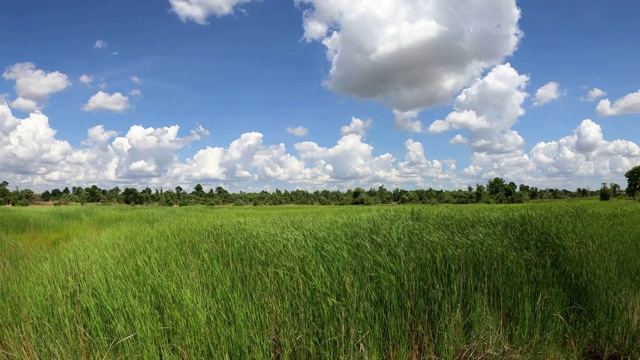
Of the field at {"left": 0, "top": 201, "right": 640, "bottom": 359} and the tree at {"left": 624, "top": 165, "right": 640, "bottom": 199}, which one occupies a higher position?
the tree at {"left": 624, "top": 165, "right": 640, "bottom": 199}

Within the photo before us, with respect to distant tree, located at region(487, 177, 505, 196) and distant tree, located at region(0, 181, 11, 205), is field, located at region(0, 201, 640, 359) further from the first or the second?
distant tree, located at region(0, 181, 11, 205)

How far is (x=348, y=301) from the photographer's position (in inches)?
159

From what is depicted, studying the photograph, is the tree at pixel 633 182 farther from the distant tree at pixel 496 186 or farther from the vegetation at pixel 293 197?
the distant tree at pixel 496 186

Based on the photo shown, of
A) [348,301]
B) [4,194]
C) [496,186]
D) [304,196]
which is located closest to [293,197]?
[304,196]

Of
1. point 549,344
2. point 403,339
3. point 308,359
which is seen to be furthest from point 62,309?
point 549,344

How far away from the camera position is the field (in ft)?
12.0

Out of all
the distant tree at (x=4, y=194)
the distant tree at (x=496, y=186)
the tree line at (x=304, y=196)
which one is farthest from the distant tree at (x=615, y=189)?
the distant tree at (x=4, y=194)

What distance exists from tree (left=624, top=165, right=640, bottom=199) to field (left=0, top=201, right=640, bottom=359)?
85.7 metres

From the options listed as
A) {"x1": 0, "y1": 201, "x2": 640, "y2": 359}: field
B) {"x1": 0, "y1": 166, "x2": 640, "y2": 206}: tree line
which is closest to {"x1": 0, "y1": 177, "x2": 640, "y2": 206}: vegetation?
{"x1": 0, "y1": 166, "x2": 640, "y2": 206}: tree line

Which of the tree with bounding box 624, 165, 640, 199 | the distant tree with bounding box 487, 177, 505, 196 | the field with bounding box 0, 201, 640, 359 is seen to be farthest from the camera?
the distant tree with bounding box 487, 177, 505, 196

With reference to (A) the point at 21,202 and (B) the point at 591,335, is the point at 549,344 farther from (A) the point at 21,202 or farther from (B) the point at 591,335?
(A) the point at 21,202

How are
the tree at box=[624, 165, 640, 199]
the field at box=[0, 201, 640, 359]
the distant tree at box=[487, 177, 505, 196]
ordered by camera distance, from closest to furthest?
the field at box=[0, 201, 640, 359] < the tree at box=[624, 165, 640, 199] < the distant tree at box=[487, 177, 505, 196]

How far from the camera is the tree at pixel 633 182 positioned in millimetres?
70250

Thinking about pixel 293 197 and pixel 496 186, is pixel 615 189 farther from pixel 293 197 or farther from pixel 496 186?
pixel 293 197
